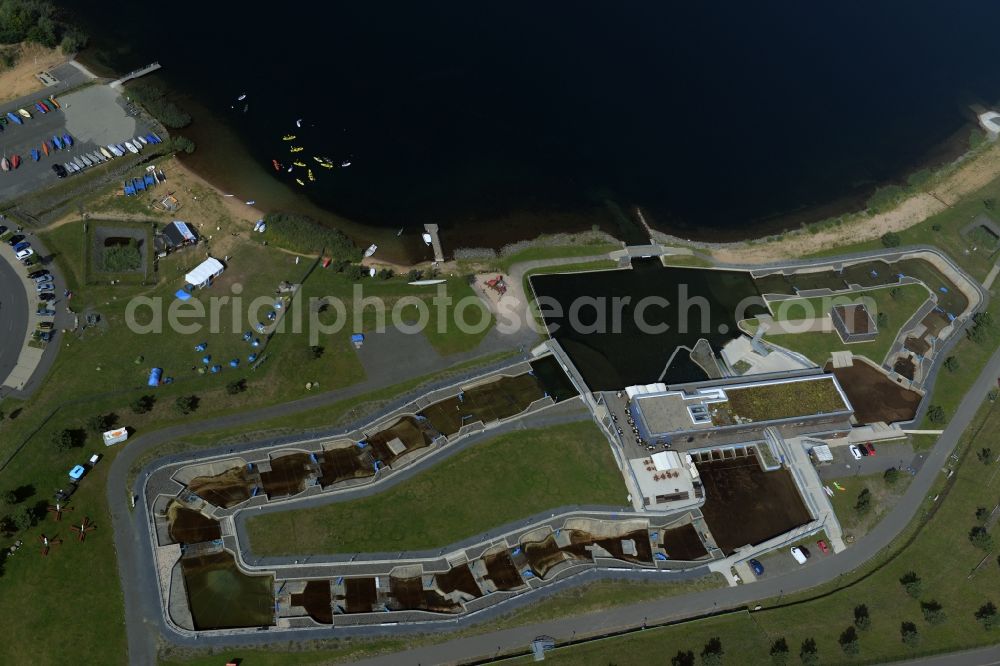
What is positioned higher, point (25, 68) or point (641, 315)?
point (25, 68)

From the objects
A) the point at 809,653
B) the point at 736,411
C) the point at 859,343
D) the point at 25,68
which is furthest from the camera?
the point at 25,68

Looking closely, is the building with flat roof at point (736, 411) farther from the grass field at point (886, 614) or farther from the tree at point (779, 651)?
the tree at point (779, 651)

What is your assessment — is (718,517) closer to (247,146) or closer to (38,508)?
(38,508)

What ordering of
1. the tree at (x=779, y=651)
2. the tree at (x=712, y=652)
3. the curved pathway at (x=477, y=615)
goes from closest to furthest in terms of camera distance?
the curved pathway at (x=477, y=615), the tree at (x=712, y=652), the tree at (x=779, y=651)

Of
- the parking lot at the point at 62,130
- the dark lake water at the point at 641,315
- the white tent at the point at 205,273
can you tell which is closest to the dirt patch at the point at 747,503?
the dark lake water at the point at 641,315

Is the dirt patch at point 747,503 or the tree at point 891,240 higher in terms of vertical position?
the tree at point 891,240

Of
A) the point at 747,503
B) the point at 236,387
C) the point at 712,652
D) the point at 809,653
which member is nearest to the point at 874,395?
the point at 747,503

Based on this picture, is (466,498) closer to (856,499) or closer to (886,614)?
(856,499)

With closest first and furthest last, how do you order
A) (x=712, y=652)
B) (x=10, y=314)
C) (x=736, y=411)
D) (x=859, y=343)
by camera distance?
(x=712, y=652) → (x=10, y=314) → (x=736, y=411) → (x=859, y=343)
